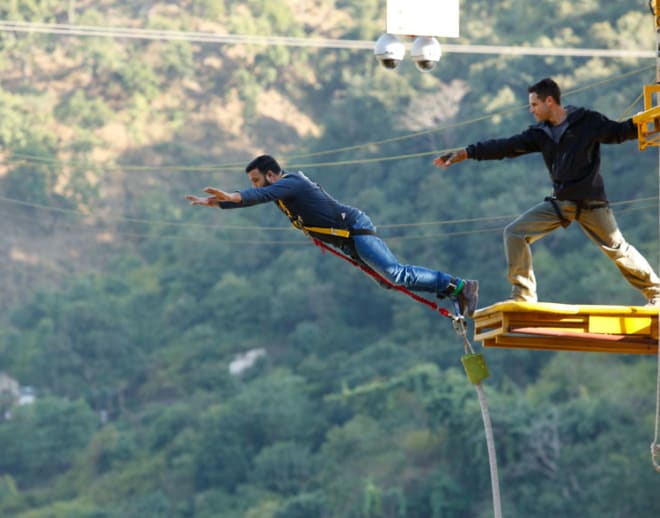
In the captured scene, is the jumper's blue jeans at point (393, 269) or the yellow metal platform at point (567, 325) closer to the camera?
the yellow metal platform at point (567, 325)

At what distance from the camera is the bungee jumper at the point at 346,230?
46.4 feet

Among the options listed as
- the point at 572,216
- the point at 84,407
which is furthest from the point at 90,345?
the point at 572,216

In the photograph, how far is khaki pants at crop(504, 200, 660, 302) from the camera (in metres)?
13.8

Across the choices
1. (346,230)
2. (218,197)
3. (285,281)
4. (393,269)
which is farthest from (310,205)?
(285,281)

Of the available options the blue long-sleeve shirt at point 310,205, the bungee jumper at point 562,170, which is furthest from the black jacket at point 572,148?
the blue long-sleeve shirt at point 310,205

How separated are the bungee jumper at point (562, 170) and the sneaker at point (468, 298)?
33 centimetres

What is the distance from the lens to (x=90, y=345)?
8838 centimetres

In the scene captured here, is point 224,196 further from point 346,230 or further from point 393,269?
point 393,269

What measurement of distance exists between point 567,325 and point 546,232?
728mm

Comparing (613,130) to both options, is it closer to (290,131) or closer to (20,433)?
(20,433)

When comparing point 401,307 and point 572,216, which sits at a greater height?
point 401,307

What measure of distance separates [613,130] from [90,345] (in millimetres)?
76335

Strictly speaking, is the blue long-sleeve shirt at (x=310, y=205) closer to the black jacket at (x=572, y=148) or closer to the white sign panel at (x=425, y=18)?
the black jacket at (x=572, y=148)

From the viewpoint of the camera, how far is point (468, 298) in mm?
14078
